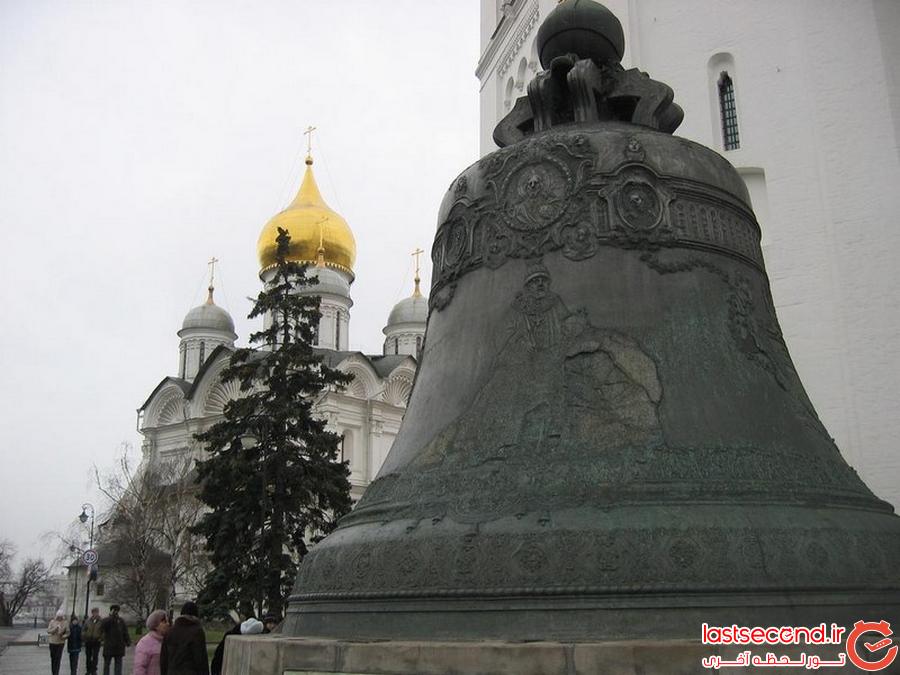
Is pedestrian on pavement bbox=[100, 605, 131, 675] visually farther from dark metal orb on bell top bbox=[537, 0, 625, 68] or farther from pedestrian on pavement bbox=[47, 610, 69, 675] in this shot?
dark metal orb on bell top bbox=[537, 0, 625, 68]

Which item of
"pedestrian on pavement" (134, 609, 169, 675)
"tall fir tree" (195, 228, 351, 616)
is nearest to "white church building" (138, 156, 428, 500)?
"tall fir tree" (195, 228, 351, 616)

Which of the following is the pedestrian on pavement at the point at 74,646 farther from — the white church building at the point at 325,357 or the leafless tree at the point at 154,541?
the white church building at the point at 325,357

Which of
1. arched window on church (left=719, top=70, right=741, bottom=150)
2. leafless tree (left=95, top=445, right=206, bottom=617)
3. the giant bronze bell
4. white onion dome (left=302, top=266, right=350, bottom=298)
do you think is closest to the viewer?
the giant bronze bell

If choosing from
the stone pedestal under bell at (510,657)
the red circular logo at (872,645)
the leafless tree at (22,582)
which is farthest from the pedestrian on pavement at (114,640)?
the leafless tree at (22,582)

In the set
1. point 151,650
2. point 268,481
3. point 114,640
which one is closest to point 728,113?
point 268,481

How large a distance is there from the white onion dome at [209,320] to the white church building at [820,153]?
1216 inches

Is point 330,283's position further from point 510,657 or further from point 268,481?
point 510,657

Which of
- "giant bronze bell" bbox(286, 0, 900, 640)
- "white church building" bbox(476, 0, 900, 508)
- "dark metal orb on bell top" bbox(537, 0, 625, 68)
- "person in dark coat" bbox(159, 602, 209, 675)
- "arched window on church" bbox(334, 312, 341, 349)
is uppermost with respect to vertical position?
"arched window on church" bbox(334, 312, 341, 349)

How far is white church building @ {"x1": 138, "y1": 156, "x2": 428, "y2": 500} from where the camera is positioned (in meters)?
35.1

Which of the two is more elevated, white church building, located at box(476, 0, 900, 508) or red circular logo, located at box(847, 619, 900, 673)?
white church building, located at box(476, 0, 900, 508)

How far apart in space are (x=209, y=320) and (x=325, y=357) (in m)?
12.5

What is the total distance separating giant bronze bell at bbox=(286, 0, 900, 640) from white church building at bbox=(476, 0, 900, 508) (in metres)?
9.68

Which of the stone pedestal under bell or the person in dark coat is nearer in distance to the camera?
the stone pedestal under bell

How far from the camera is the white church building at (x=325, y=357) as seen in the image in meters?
35.1
